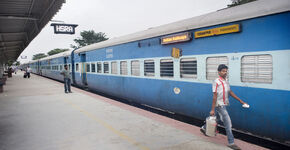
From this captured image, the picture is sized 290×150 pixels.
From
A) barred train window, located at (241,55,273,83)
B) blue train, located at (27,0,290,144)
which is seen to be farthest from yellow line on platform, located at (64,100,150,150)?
barred train window, located at (241,55,273,83)

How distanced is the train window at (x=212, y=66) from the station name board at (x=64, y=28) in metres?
14.4

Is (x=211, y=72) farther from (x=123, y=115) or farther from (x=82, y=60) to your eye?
(x=82, y=60)

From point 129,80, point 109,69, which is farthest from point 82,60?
point 129,80

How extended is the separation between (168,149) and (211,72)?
2302 mm

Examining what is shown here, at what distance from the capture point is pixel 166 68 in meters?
6.99

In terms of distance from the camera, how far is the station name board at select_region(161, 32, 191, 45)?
19.8 feet

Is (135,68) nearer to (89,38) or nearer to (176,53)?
(176,53)

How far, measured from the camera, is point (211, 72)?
5.50 meters

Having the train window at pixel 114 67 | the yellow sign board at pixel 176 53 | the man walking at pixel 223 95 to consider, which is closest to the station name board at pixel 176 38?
the yellow sign board at pixel 176 53

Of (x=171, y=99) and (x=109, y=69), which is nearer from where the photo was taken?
(x=171, y=99)

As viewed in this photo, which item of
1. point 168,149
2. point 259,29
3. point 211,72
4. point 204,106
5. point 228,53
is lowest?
A: point 168,149

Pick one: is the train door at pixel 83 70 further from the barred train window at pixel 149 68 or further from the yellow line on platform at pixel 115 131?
the barred train window at pixel 149 68

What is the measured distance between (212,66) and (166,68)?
1.84 metres

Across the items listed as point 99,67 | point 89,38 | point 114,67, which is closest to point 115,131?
point 114,67
